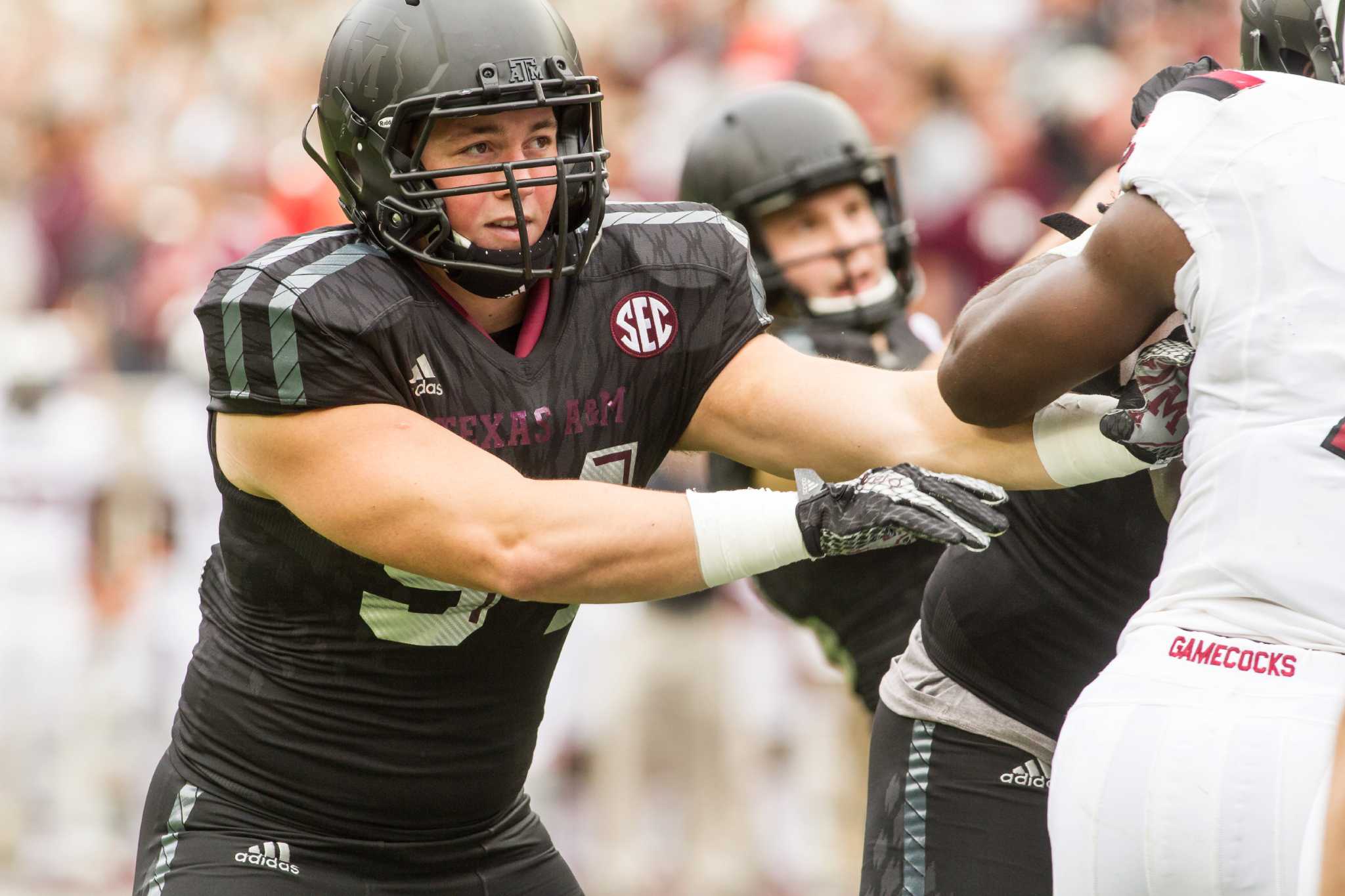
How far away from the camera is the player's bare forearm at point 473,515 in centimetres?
238

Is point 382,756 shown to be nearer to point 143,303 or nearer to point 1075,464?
point 1075,464

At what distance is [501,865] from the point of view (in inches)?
112

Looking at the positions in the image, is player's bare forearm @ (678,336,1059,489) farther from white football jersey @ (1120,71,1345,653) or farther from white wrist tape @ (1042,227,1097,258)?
white football jersey @ (1120,71,1345,653)

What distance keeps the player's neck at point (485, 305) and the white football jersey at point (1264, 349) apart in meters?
1.08

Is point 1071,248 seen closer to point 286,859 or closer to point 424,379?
point 424,379

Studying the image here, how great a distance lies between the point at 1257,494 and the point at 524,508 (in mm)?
951

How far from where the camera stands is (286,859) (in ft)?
8.75

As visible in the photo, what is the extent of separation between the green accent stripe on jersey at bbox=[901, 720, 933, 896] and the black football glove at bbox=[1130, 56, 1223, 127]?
1120 mm

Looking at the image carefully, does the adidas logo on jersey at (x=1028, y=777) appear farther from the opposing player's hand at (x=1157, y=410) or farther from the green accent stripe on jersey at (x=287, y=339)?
the green accent stripe on jersey at (x=287, y=339)

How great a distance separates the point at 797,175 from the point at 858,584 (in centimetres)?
107

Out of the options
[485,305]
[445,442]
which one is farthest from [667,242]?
[445,442]

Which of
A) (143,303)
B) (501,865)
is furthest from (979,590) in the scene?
(143,303)

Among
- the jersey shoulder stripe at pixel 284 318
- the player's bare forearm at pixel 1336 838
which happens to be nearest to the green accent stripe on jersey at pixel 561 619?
the jersey shoulder stripe at pixel 284 318

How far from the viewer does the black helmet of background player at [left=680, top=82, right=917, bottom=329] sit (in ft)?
13.5
